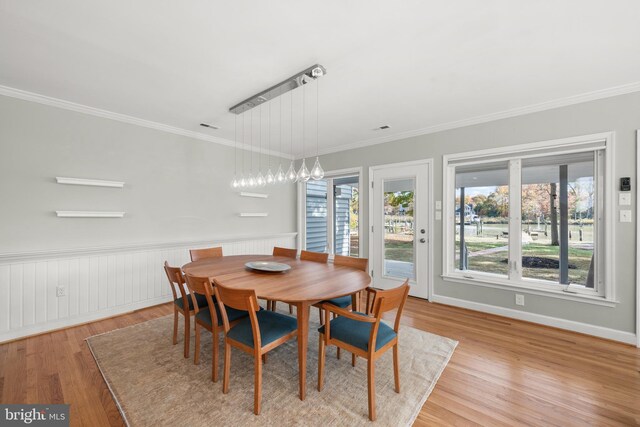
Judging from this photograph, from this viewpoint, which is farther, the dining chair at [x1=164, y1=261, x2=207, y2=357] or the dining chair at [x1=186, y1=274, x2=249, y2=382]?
the dining chair at [x1=164, y1=261, x2=207, y2=357]

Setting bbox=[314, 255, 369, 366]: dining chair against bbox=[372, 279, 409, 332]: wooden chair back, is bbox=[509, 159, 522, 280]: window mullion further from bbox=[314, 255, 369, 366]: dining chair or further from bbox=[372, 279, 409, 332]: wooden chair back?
bbox=[372, 279, 409, 332]: wooden chair back

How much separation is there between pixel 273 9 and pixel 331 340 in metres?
2.23

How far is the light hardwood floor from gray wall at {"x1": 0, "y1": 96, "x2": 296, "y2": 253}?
1.12 m

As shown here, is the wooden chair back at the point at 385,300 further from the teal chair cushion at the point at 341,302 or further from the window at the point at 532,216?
the window at the point at 532,216

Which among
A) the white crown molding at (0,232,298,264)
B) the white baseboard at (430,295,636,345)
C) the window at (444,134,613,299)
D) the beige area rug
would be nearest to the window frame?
the white crown molding at (0,232,298,264)

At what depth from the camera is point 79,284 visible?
3043 mm

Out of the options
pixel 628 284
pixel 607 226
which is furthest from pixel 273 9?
pixel 628 284

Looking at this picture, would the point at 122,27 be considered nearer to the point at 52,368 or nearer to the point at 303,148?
the point at 52,368

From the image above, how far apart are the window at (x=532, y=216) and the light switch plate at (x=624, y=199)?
99 mm

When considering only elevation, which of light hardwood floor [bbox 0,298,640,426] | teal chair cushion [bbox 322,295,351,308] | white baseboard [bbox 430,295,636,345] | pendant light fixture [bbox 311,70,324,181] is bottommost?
light hardwood floor [bbox 0,298,640,426]

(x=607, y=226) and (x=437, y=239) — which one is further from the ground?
(x=607, y=226)

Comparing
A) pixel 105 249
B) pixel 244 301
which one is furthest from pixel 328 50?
pixel 105 249

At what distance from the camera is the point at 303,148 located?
501 cm

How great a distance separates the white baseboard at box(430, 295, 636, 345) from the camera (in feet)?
8.77
